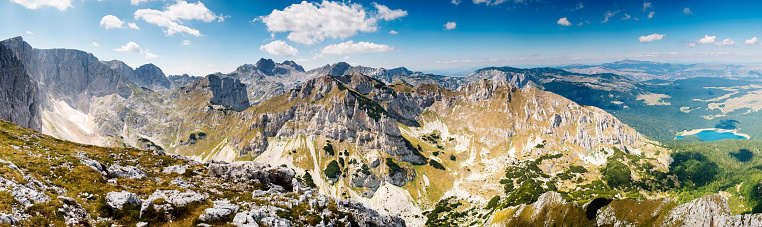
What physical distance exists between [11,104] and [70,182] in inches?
9039

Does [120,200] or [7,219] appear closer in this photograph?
[7,219]

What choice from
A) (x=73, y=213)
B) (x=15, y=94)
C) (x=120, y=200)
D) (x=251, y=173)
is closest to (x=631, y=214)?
(x=251, y=173)

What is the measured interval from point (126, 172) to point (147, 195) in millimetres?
13657

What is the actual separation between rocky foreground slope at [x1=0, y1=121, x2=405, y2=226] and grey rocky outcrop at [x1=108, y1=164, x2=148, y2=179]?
0.13 meters

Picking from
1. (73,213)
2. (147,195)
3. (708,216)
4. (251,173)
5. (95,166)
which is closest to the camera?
(73,213)

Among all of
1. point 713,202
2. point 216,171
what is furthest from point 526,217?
point 216,171

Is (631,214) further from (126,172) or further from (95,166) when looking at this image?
(95,166)

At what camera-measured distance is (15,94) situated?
16925cm

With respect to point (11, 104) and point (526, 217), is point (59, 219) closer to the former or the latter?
point (526, 217)

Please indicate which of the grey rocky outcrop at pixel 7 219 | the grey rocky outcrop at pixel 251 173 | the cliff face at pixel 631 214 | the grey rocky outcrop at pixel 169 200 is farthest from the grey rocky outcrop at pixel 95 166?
the cliff face at pixel 631 214

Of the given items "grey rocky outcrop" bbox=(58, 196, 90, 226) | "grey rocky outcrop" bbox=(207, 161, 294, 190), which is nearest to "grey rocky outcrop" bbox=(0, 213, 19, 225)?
"grey rocky outcrop" bbox=(58, 196, 90, 226)

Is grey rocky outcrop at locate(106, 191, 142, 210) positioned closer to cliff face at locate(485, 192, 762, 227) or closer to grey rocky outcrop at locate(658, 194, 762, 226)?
cliff face at locate(485, 192, 762, 227)

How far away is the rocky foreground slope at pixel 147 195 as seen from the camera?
69.2 feet

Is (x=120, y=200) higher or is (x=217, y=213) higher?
(x=120, y=200)
